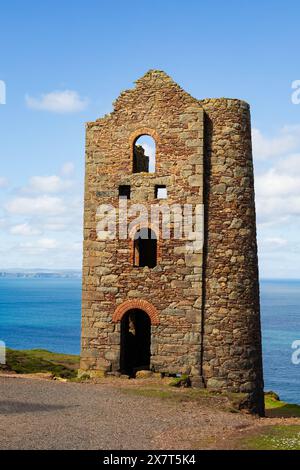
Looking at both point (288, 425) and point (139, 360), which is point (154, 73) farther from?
point (288, 425)

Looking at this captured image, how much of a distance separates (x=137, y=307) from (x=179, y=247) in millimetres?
2647

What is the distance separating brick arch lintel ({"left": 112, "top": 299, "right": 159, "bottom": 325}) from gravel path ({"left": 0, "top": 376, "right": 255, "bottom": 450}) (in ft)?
9.50

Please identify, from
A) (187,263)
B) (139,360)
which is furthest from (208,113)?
(139,360)

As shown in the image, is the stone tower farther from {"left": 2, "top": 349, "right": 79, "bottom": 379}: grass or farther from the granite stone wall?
{"left": 2, "top": 349, "right": 79, "bottom": 379}: grass

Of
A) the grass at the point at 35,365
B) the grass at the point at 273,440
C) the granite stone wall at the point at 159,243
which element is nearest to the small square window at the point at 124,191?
the granite stone wall at the point at 159,243

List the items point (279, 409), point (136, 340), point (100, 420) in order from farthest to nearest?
point (279, 409), point (136, 340), point (100, 420)

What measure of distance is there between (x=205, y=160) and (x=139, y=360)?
8.90 m

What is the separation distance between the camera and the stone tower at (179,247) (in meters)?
21.4

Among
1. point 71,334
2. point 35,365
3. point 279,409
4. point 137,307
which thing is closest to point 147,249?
point 137,307

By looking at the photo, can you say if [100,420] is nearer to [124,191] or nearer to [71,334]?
[124,191]

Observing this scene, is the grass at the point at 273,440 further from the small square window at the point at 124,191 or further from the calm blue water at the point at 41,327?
the calm blue water at the point at 41,327

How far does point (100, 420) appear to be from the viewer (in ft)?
50.2

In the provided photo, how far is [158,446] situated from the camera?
13.1 meters

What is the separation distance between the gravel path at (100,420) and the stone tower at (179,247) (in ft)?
9.94
